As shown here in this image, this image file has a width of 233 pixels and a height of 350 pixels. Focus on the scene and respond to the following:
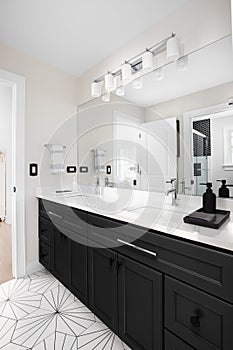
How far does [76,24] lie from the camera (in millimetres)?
1753

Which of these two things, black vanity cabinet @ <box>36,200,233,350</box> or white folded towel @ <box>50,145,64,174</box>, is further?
white folded towel @ <box>50,145,64,174</box>

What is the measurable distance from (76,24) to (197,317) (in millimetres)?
2188

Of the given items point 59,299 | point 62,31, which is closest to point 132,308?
point 59,299

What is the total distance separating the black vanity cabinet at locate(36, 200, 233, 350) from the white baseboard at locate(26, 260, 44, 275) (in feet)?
2.57

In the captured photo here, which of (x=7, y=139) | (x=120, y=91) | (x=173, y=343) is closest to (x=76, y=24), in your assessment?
(x=120, y=91)

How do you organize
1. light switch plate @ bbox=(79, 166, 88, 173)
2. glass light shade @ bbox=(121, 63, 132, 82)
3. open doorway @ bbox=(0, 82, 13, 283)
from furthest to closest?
1. open doorway @ bbox=(0, 82, 13, 283)
2. light switch plate @ bbox=(79, 166, 88, 173)
3. glass light shade @ bbox=(121, 63, 132, 82)

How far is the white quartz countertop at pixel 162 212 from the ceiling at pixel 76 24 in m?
1.43

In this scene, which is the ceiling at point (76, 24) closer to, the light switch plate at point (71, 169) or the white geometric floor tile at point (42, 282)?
the light switch plate at point (71, 169)

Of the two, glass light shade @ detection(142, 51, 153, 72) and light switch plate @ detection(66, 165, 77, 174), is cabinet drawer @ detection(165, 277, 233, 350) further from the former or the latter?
light switch plate @ detection(66, 165, 77, 174)

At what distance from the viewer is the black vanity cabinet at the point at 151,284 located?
82cm

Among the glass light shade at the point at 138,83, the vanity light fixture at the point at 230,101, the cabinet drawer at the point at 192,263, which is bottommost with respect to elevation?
the cabinet drawer at the point at 192,263

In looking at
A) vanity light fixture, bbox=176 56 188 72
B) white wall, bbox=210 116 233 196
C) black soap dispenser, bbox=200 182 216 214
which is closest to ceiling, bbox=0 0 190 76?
vanity light fixture, bbox=176 56 188 72

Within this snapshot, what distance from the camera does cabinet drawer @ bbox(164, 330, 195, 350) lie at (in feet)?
3.02

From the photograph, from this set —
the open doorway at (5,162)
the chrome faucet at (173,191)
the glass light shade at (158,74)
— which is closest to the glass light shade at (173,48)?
the glass light shade at (158,74)
